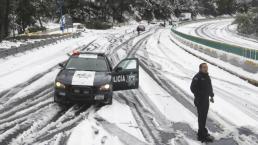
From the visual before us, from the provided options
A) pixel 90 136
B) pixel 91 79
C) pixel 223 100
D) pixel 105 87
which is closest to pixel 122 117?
pixel 105 87

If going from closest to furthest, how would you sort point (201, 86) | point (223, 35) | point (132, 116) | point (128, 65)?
point (201, 86) → point (132, 116) → point (128, 65) → point (223, 35)

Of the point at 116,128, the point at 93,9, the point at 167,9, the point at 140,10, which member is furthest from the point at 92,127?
the point at 167,9

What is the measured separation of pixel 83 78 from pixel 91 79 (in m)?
0.24

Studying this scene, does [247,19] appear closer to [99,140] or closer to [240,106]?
[240,106]

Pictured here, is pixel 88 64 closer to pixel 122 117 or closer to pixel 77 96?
pixel 77 96

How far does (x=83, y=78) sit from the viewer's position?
12.8m

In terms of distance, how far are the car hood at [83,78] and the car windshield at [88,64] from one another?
44cm

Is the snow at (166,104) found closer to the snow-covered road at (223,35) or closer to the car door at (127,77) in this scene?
the car door at (127,77)

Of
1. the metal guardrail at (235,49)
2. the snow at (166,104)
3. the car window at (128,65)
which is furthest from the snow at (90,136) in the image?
the metal guardrail at (235,49)

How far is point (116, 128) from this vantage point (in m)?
10.6

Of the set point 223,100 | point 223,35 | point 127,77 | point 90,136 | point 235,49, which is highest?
point 127,77

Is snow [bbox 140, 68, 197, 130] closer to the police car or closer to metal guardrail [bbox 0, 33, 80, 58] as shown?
the police car

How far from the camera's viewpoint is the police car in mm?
12477

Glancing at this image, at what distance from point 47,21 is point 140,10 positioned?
32.6 m
